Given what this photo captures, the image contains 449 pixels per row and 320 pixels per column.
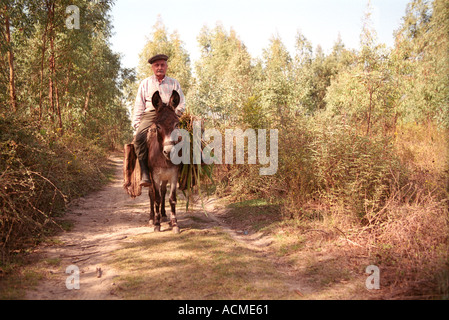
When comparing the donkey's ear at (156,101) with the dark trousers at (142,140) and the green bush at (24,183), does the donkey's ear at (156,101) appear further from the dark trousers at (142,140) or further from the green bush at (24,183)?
the green bush at (24,183)

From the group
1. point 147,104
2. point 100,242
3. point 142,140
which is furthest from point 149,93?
point 100,242

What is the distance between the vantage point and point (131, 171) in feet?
26.2

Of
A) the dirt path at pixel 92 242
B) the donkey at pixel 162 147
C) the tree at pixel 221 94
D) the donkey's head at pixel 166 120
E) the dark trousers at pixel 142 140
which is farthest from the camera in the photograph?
the tree at pixel 221 94

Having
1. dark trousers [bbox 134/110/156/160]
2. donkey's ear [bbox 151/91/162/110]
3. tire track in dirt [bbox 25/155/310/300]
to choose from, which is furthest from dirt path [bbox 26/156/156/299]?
donkey's ear [bbox 151/91/162/110]

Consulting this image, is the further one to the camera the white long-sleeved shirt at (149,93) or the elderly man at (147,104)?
the white long-sleeved shirt at (149,93)

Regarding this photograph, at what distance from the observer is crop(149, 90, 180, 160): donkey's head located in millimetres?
6688

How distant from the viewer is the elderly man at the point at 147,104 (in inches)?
289

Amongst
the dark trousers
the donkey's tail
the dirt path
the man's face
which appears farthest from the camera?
the donkey's tail

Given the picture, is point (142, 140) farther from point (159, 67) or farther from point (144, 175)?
point (159, 67)

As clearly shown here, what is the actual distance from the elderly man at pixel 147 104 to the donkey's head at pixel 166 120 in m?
0.33

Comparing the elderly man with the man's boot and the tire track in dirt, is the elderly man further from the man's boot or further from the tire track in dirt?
the tire track in dirt

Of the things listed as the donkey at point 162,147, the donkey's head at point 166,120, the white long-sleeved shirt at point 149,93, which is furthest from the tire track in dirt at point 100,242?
the white long-sleeved shirt at point 149,93

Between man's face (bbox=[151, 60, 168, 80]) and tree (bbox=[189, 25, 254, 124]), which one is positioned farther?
tree (bbox=[189, 25, 254, 124])
